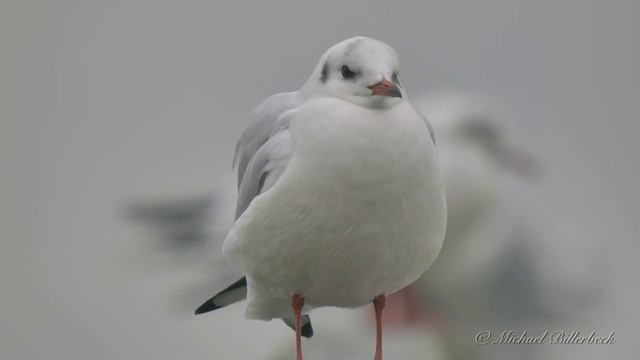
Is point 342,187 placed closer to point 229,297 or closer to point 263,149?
point 263,149

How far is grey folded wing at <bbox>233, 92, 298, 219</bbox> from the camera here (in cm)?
118

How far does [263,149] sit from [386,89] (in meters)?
0.19

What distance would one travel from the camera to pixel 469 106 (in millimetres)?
2219

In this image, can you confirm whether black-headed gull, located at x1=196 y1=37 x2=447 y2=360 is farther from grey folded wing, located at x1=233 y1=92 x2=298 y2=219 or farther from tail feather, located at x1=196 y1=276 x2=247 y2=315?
tail feather, located at x1=196 y1=276 x2=247 y2=315

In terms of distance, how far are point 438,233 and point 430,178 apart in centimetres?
10

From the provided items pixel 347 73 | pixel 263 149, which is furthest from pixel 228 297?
pixel 347 73

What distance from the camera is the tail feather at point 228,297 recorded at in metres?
1.49

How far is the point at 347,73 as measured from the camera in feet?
Answer: 3.75
